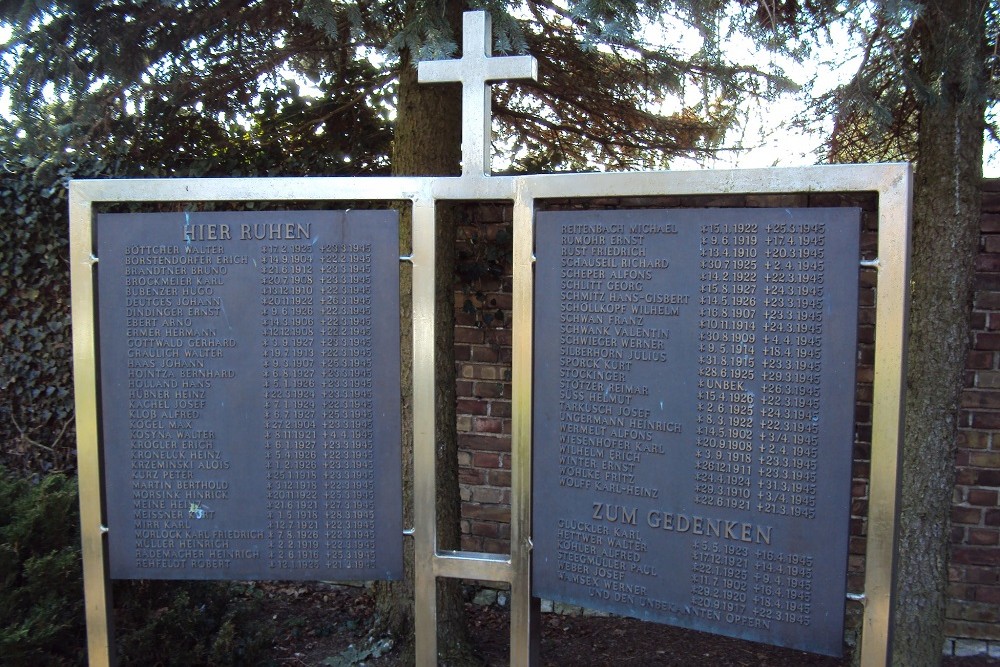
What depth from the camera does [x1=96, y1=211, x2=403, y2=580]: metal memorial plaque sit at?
2.79m

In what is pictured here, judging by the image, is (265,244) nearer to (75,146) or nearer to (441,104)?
(441,104)

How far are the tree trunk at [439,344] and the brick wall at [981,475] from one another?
249cm

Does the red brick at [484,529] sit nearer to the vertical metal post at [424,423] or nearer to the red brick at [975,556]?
the vertical metal post at [424,423]

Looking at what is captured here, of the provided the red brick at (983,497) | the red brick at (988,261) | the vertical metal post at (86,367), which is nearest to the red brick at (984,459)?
the red brick at (983,497)

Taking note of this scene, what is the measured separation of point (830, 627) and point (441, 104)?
291 centimetres

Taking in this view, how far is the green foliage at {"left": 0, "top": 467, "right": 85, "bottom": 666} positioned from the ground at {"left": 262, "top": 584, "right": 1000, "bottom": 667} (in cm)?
106

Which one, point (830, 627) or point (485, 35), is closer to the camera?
point (830, 627)

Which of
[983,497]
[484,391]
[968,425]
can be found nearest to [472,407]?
[484,391]

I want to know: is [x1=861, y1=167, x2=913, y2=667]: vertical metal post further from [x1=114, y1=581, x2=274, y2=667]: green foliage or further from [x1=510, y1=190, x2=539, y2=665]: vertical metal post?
[x1=114, y1=581, x2=274, y2=667]: green foliage

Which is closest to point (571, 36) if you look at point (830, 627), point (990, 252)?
point (990, 252)

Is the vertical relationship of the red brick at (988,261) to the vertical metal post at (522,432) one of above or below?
above

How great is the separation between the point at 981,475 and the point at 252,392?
3446mm

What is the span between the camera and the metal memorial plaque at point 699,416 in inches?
92.2

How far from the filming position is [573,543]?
270 cm
